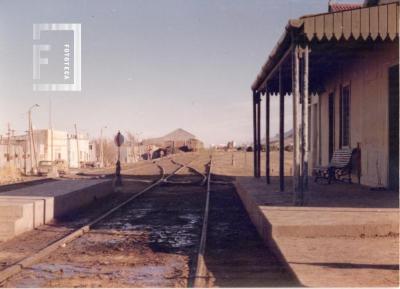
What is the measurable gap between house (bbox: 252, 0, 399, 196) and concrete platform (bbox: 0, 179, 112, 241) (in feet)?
16.6

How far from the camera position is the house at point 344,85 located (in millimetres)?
9312

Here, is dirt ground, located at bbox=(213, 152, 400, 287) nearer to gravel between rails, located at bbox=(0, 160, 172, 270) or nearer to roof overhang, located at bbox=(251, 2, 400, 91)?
roof overhang, located at bbox=(251, 2, 400, 91)

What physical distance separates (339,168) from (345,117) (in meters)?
1.97

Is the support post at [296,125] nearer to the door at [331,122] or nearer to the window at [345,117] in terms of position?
the window at [345,117]

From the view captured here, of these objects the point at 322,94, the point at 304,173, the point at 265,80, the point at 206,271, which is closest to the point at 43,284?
the point at 206,271

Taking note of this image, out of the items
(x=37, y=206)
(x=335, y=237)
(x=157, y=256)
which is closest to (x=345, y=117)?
(x=335, y=237)

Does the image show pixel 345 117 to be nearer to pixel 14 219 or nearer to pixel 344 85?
pixel 344 85

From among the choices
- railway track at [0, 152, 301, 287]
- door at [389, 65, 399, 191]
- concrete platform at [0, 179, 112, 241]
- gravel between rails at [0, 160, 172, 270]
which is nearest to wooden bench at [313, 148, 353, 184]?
door at [389, 65, 399, 191]

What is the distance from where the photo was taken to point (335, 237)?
7.65 meters

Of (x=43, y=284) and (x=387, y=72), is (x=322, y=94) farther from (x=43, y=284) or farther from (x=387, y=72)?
(x=43, y=284)

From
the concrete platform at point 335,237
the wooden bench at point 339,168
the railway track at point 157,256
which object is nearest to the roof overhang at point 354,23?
the concrete platform at point 335,237

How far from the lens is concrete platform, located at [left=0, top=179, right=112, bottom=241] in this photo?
9.95m

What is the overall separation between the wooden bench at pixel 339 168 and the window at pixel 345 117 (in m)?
0.46

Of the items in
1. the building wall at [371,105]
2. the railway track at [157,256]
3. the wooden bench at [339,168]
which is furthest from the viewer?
the wooden bench at [339,168]
